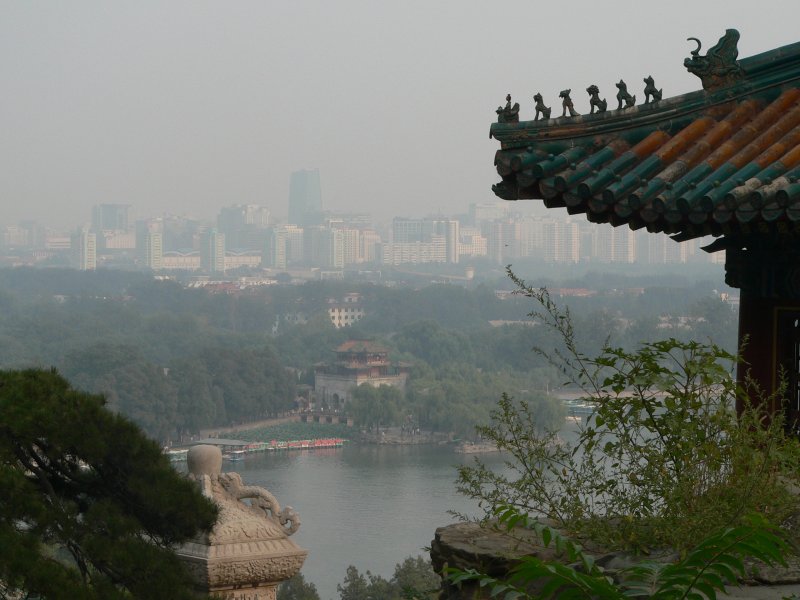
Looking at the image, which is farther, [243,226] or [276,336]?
[243,226]

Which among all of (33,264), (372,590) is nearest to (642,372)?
(372,590)

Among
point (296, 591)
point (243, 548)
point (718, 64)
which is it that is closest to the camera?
point (718, 64)

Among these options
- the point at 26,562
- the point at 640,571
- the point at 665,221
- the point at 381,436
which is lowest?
the point at 381,436

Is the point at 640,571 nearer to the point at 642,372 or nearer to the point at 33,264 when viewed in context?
the point at 642,372

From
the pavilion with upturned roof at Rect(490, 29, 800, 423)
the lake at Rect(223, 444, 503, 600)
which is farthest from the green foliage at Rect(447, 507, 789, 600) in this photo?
the lake at Rect(223, 444, 503, 600)

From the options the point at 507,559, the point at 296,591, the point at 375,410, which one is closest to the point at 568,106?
the point at 507,559

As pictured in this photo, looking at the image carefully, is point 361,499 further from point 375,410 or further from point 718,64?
point 718,64
